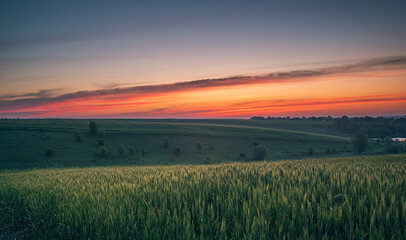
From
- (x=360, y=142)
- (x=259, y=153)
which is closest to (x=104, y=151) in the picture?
(x=259, y=153)

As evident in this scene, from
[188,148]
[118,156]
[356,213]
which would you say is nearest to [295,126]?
[188,148]

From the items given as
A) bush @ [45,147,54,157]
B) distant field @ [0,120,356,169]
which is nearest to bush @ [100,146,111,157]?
→ distant field @ [0,120,356,169]

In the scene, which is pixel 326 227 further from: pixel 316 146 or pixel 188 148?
pixel 316 146

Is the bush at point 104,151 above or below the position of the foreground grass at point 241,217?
below

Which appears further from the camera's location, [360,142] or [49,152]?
[360,142]

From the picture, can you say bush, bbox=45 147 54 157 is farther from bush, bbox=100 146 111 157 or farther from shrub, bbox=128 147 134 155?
shrub, bbox=128 147 134 155

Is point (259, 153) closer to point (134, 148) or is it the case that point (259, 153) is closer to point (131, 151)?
point (131, 151)

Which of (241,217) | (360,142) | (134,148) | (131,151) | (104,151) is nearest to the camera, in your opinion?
(241,217)

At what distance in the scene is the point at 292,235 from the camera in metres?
2.79

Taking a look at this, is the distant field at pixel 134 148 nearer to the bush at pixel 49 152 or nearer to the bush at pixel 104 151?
the bush at pixel 104 151

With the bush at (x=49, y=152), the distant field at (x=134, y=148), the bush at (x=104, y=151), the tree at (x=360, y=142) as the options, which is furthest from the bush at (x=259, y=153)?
the bush at (x=49, y=152)

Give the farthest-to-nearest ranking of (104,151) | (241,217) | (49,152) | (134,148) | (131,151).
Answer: (134,148) → (131,151) → (104,151) → (49,152) → (241,217)

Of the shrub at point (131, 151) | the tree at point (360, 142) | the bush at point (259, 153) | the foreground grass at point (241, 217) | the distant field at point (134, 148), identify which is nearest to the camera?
the foreground grass at point (241, 217)

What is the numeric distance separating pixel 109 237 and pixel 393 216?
3705 mm
